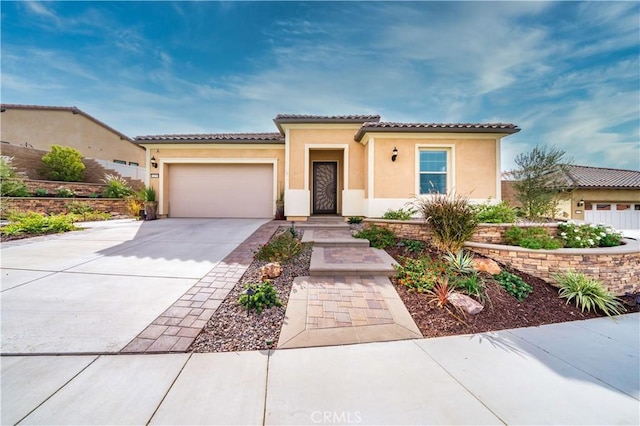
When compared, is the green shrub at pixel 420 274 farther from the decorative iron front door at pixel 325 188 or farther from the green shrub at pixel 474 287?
the decorative iron front door at pixel 325 188

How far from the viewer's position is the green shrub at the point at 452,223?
5.24 meters

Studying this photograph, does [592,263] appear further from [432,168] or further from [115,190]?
[115,190]

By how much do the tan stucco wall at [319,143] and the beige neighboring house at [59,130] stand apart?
12912 mm

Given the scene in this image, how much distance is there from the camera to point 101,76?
9703mm

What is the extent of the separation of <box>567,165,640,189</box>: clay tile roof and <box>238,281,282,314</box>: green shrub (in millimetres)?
16147

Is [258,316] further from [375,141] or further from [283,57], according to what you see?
[283,57]

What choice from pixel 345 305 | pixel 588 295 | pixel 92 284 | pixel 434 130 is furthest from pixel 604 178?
pixel 92 284

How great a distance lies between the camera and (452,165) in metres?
8.59

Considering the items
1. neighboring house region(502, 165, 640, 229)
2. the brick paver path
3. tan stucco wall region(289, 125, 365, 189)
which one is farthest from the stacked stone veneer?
neighboring house region(502, 165, 640, 229)

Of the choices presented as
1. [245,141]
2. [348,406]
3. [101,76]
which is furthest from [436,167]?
[101,76]

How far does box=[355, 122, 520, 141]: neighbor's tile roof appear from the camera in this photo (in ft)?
26.8

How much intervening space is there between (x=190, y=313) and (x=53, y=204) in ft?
41.2

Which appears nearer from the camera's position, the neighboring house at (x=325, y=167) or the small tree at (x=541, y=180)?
the small tree at (x=541, y=180)

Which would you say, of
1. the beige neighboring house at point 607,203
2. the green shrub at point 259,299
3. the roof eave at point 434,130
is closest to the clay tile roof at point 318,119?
the roof eave at point 434,130
